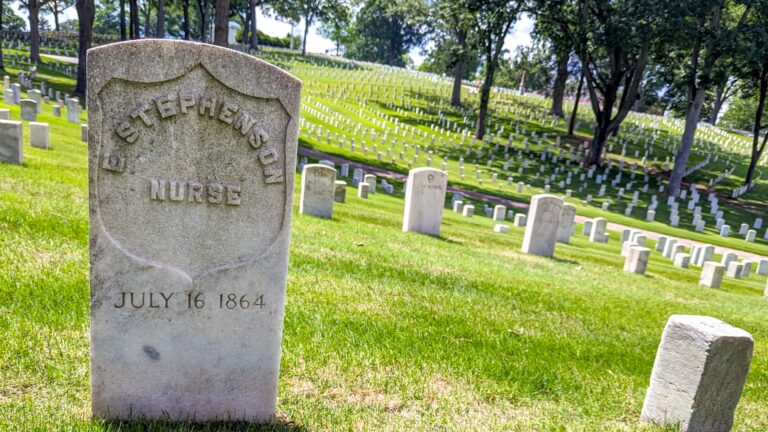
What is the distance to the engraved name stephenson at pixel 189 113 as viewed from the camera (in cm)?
248

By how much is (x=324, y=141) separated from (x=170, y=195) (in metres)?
26.9

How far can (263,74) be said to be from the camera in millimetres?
2574

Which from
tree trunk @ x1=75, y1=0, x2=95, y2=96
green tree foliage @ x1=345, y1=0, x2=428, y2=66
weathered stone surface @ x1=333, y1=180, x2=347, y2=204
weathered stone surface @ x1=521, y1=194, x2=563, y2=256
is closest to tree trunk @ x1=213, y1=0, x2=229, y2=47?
weathered stone surface @ x1=333, y1=180, x2=347, y2=204

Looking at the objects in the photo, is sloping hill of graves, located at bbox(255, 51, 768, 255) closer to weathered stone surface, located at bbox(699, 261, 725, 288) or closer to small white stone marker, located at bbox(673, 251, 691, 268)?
small white stone marker, located at bbox(673, 251, 691, 268)

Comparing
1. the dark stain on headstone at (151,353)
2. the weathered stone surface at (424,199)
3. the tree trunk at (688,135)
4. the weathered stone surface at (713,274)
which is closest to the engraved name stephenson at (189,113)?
the dark stain on headstone at (151,353)

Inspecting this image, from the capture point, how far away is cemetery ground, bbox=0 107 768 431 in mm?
3180

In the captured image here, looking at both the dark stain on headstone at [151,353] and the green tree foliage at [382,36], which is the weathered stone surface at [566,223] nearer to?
the dark stain on headstone at [151,353]

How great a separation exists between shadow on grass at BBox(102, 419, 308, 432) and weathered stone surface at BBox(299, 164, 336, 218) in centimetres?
778

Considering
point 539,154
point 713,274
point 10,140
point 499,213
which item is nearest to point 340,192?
point 499,213

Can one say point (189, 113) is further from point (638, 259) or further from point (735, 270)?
point (735, 270)

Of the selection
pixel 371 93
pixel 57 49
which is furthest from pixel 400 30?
pixel 57 49

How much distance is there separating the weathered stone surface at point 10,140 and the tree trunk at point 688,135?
1136 inches

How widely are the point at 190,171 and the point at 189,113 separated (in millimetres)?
299

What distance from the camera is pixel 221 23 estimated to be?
1631cm
